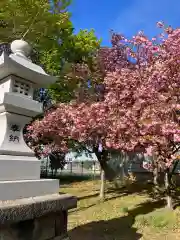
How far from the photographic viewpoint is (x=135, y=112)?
9.62 meters

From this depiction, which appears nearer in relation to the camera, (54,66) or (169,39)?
(169,39)

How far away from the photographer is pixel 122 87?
10727 millimetres

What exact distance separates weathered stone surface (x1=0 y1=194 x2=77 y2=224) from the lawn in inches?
117

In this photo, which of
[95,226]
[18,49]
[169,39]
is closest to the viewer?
[18,49]

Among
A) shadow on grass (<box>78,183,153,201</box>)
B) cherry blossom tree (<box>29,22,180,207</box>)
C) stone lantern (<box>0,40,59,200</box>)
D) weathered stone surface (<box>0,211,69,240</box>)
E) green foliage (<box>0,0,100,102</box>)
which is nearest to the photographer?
weathered stone surface (<box>0,211,69,240</box>)

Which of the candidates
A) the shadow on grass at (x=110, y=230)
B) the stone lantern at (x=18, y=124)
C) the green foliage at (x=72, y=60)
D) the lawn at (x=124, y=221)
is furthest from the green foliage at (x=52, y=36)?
the stone lantern at (x=18, y=124)

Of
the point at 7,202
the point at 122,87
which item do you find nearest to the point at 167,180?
the point at 122,87

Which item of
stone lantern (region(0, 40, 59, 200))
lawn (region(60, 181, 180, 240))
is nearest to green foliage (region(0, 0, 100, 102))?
lawn (region(60, 181, 180, 240))

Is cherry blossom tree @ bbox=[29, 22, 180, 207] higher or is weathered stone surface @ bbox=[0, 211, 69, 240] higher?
cherry blossom tree @ bbox=[29, 22, 180, 207]

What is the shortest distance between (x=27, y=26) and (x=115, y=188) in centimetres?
1057

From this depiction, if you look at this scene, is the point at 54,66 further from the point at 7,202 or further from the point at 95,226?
the point at 7,202

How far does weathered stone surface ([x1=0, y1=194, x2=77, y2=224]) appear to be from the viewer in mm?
3619

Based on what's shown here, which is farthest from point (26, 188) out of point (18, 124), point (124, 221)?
point (124, 221)

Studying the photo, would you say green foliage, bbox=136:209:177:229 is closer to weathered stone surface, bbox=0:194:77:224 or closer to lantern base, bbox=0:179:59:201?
weathered stone surface, bbox=0:194:77:224
